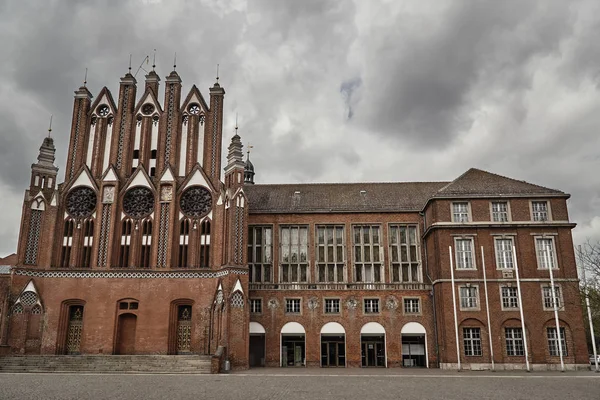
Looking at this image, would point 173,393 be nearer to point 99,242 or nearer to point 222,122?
point 99,242

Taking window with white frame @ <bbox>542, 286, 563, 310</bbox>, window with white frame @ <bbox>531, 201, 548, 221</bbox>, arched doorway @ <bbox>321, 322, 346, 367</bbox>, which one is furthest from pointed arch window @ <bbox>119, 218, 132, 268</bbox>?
window with white frame @ <bbox>542, 286, 563, 310</bbox>

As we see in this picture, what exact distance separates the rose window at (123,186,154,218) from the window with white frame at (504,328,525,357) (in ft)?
94.4

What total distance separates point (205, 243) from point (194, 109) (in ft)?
38.3

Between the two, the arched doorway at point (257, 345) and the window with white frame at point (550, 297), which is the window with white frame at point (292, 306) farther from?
the window with white frame at point (550, 297)

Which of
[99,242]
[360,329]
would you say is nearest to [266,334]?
[360,329]

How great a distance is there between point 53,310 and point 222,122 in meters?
19.6

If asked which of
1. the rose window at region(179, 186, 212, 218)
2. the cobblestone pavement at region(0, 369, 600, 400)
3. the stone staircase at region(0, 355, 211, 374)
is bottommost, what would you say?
the cobblestone pavement at region(0, 369, 600, 400)

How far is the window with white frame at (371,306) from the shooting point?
41.8 m

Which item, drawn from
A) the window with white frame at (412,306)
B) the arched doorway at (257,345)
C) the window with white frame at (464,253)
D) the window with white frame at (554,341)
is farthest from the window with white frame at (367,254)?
the window with white frame at (554,341)

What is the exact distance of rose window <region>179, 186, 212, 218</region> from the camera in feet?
136

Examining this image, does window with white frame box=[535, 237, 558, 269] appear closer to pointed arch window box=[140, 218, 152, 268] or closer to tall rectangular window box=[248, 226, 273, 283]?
tall rectangular window box=[248, 226, 273, 283]

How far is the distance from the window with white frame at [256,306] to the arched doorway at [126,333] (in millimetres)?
9077

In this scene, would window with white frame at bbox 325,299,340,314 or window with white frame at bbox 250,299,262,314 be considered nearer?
window with white frame at bbox 325,299,340,314

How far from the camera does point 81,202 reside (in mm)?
42062
